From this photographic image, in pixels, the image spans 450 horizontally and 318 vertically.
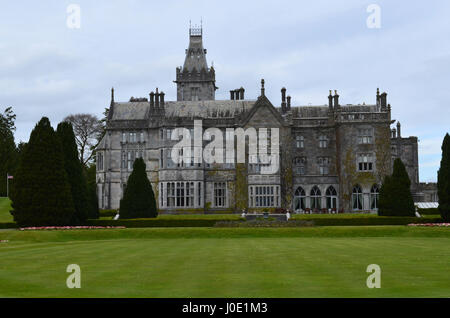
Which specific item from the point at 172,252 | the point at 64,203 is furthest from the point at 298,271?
the point at 64,203

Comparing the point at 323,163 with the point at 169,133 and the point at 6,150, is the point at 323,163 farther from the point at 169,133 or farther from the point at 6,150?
the point at 6,150

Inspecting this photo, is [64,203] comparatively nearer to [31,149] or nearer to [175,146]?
[31,149]

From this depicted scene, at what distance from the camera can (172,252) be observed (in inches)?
766

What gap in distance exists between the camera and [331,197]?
53625 millimetres

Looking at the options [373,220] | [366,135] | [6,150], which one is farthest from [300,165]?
[6,150]

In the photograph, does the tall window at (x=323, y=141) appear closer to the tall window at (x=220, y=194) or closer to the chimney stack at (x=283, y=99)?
the chimney stack at (x=283, y=99)

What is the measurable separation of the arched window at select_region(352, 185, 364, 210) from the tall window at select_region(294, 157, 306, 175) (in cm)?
580

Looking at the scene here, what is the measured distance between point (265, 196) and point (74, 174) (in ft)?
60.6

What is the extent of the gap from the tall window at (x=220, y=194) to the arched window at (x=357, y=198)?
39.9 feet

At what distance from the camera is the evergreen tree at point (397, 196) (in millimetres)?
40469

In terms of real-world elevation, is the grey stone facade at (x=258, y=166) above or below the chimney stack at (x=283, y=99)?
below

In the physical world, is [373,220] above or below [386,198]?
below

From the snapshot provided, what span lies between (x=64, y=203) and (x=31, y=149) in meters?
4.27

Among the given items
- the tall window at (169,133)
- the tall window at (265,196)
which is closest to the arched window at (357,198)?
the tall window at (265,196)
